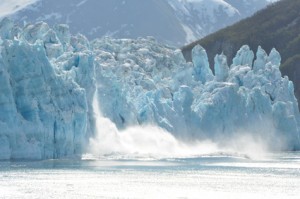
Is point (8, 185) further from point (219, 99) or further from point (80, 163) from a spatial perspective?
point (219, 99)

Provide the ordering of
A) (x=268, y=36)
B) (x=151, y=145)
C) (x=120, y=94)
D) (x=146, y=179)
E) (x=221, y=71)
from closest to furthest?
(x=146, y=179)
(x=120, y=94)
(x=151, y=145)
(x=221, y=71)
(x=268, y=36)

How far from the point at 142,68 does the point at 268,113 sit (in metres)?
14.3

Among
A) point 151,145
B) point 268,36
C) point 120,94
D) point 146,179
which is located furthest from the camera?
point 268,36

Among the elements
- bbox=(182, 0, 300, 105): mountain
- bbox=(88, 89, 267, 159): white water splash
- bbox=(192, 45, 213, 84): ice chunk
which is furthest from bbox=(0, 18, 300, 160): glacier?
bbox=(182, 0, 300, 105): mountain

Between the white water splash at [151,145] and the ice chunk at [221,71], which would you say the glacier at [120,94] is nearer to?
the ice chunk at [221,71]

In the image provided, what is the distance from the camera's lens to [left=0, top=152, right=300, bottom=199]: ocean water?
3569cm

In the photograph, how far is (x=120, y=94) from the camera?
58.2 meters

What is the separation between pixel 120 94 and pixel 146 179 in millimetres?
17412

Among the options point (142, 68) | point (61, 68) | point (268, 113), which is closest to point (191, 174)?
point (61, 68)

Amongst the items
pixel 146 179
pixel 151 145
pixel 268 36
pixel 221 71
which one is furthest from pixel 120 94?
pixel 268 36

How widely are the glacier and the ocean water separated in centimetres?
207

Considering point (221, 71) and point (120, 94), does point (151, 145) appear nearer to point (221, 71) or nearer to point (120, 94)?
point (120, 94)

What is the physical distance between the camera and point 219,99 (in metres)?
65.2

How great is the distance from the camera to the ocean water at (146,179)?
35.7 metres
